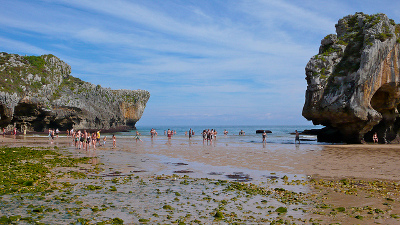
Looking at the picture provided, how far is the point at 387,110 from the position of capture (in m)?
41.7

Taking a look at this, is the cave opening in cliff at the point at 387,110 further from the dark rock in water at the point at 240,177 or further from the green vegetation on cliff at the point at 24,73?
the green vegetation on cliff at the point at 24,73

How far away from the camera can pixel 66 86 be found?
9225 centimetres

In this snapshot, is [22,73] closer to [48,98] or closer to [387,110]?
[48,98]

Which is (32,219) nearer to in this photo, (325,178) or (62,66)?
(325,178)

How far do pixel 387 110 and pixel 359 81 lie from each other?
26.1 ft

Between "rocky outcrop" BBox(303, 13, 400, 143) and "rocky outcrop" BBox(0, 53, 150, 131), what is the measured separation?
51321 millimetres

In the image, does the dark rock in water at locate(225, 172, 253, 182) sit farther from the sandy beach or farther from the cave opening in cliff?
the cave opening in cliff

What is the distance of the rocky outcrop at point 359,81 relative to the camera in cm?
3778

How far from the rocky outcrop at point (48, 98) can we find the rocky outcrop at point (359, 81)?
5132 cm

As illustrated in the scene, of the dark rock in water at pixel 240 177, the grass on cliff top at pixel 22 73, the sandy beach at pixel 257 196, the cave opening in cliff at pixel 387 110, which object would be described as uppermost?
the grass on cliff top at pixel 22 73

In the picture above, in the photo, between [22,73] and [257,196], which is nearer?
[257,196]

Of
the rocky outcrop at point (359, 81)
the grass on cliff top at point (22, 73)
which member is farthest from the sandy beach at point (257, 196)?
the grass on cliff top at point (22, 73)

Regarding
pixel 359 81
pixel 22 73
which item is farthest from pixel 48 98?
pixel 359 81

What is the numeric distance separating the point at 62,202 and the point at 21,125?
3031 inches
